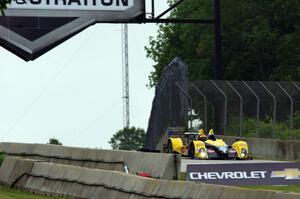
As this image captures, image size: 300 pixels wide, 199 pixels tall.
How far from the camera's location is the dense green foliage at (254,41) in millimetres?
67125

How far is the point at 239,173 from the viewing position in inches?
866

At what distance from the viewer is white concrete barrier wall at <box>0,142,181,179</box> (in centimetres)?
2183

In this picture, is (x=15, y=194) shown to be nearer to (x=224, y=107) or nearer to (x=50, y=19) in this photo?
(x=224, y=107)

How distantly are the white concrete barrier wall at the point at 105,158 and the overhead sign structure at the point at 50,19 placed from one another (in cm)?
800

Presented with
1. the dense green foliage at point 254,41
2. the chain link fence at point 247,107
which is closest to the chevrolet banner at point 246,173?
the chain link fence at point 247,107

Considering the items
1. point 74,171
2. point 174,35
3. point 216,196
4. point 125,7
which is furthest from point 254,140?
point 174,35

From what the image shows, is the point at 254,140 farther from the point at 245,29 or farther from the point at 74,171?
the point at 245,29

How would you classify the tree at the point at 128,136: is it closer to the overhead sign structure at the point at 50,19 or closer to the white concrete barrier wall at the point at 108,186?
the overhead sign structure at the point at 50,19

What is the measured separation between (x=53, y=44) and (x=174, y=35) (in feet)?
120

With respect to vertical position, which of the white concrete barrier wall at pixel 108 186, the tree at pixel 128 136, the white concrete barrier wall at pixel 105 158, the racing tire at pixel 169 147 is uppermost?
the white concrete barrier wall at pixel 108 186

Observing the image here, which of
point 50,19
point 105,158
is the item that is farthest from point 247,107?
point 105,158

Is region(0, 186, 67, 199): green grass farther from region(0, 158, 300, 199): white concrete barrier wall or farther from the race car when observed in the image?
the race car

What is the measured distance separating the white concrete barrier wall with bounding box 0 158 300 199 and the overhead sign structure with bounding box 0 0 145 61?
19743 millimetres

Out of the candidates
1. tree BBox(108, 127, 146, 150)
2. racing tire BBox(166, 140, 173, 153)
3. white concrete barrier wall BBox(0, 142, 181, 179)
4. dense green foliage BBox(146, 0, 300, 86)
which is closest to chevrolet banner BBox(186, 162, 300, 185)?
white concrete barrier wall BBox(0, 142, 181, 179)
